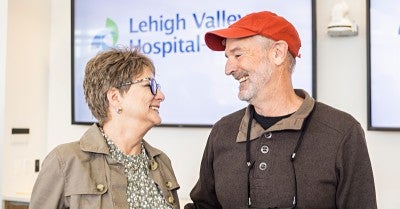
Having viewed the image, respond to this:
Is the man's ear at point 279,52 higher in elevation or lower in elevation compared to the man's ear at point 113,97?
higher

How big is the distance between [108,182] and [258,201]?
1.61 ft

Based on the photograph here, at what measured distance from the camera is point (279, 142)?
1803 millimetres

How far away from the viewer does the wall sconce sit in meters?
2.83

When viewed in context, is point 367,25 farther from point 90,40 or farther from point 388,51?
point 90,40

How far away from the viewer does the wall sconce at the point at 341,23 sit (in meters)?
2.83

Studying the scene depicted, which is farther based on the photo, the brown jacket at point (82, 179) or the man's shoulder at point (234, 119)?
the man's shoulder at point (234, 119)

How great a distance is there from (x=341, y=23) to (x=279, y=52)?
1.09 metres

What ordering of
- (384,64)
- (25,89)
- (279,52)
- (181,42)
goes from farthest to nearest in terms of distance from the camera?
(25,89) → (181,42) → (384,64) → (279,52)

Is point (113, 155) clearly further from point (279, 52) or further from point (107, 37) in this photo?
point (107, 37)

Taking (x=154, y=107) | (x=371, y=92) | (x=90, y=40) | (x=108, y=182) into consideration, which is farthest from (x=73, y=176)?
(x=90, y=40)

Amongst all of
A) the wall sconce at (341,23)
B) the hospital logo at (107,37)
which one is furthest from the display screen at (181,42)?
the wall sconce at (341,23)

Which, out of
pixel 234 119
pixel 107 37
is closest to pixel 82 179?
pixel 234 119

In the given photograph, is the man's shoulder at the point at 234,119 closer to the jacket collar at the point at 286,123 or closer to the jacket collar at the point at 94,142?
the jacket collar at the point at 286,123

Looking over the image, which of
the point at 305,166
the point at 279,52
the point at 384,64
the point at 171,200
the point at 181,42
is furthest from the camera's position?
the point at 181,42
